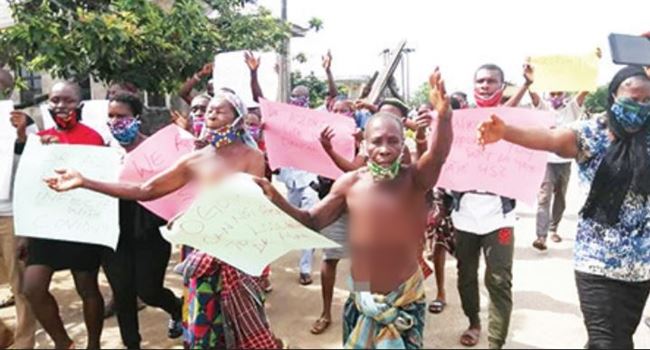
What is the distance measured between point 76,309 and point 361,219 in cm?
354

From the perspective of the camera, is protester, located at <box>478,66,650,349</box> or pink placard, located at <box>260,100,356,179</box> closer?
protester, located at <box>478,66,650,349</box>

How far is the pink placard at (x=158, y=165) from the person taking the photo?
10.8 feet

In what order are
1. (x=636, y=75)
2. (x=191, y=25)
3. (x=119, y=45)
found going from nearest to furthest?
(x=636, y=75) → (x=119, y=45) → (x=191, y=25)

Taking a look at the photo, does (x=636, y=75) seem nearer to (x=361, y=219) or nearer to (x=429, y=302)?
(x=361, y=219)

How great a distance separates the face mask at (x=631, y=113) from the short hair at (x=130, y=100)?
2.87m

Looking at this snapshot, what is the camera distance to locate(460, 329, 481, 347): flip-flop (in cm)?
385

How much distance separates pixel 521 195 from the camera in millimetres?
3201

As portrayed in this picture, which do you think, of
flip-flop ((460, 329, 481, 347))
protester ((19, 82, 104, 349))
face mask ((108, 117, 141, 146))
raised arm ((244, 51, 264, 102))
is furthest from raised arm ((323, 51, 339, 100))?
flip-flop ((460, 329, 481, 347))

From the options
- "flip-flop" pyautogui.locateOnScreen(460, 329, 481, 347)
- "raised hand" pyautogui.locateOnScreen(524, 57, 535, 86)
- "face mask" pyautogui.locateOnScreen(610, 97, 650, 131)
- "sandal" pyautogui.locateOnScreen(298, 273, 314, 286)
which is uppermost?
"raised hand" pyautogui.locateOnScreen(524, 57, 535, 86)

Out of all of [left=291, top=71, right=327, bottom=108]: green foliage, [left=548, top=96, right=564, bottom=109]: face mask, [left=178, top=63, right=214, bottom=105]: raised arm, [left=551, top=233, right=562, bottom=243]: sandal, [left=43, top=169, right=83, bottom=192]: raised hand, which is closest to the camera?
[left=43, top=169, right=83, bottom=192]: raised hand

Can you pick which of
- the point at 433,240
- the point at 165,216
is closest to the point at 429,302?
the point at 433,240

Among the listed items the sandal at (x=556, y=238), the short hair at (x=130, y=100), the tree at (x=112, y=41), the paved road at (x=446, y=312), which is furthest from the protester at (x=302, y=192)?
the sandal at (x=556, y=238)

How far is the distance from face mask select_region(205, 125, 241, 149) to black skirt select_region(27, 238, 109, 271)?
1.18 meters

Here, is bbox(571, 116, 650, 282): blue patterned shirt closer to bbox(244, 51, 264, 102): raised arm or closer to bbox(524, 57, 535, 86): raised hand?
bbox(524, 57, 535, 86): raised hand
